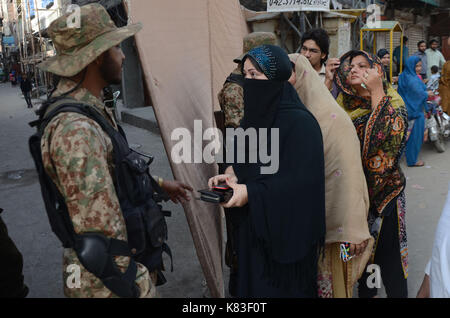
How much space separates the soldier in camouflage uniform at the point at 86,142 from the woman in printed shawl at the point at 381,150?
139cm

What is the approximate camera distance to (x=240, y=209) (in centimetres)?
171

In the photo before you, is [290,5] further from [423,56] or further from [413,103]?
[413,103]

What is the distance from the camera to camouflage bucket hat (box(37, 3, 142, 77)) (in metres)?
1.42

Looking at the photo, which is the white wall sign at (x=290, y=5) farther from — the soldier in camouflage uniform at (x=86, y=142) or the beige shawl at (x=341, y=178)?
the soldier in camouflage uniform at (x=86, y=142)

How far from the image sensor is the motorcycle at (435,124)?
646cm

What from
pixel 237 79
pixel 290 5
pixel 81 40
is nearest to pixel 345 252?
pixel 237 79

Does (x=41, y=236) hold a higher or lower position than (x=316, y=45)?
lower

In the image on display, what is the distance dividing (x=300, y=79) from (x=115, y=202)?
3.99ft

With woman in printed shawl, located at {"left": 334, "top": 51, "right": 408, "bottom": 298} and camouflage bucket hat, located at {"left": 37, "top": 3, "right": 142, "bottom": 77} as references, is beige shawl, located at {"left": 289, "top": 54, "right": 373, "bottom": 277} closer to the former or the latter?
woman in printed shawl, located at {"left": 334, "top": 51, "right": 408, "bottom": 298}

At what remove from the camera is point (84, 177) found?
122 cm

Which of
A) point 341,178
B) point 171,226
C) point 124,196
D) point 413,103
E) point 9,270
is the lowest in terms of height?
point 171,226

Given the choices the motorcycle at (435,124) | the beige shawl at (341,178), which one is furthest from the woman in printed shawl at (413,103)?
the beige shawl at (341,178)

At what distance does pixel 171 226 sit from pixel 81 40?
2893mm
